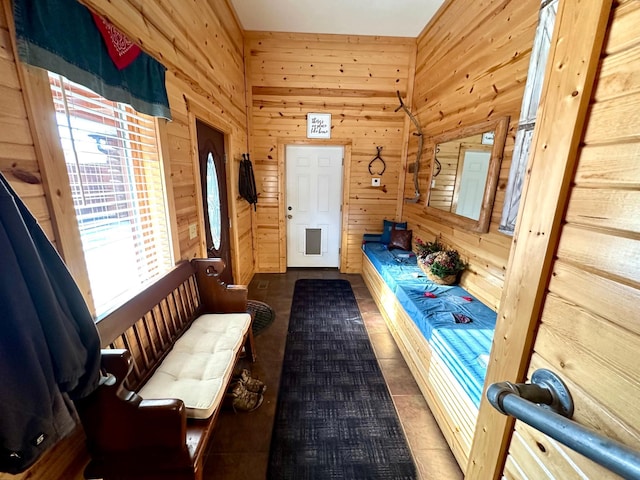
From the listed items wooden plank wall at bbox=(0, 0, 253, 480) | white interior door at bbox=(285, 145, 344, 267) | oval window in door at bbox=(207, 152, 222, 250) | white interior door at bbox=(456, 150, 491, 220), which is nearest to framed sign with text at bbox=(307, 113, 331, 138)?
white interior door at bbox=(285, 145, 344, 267)

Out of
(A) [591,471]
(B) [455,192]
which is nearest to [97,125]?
(A) [591,471]

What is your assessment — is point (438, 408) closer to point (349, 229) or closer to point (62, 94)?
point (62, 94)

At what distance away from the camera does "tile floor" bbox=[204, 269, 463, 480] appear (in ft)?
4.77

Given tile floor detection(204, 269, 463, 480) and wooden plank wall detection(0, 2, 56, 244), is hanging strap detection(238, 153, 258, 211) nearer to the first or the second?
tile floor detection(204, 269, 463, 480)

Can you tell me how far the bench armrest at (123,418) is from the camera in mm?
973

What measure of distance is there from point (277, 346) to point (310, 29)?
3891 millimetres

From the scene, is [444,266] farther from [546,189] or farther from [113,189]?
[113,189]

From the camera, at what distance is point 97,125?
122cm

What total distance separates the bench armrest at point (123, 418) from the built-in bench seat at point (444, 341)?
1.38 metres

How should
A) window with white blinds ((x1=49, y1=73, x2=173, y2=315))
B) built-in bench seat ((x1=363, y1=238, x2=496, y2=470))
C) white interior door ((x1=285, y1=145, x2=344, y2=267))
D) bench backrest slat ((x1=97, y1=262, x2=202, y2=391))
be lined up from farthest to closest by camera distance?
white interior door ((x1=285, y1=145, x2=344, y2=267)) < built-in bench seat ((x1=363, y1=238, x2=496, y2=470)) < bench backrest slat ((x1=97, y1=262, x2=202, y2=391)) < window with white blinds ((x1=49, y1=73, x2=173, y2=315))

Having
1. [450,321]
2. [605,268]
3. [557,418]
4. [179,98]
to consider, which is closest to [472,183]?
[450,321]

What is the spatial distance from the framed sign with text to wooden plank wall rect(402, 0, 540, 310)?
1291 mm

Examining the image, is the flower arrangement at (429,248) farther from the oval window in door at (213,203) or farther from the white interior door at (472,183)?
the oval window in door at (213,203)

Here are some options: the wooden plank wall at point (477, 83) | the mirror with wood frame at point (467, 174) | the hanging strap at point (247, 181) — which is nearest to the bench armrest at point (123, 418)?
the wooden plank wall at point (477, 83)
